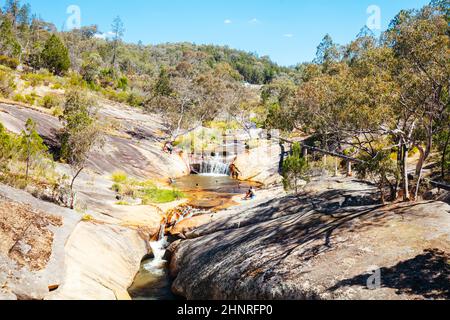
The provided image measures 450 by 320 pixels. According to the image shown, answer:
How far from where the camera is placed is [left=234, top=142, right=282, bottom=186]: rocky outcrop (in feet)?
145

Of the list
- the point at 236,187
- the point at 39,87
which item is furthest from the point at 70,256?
the point at 39,87

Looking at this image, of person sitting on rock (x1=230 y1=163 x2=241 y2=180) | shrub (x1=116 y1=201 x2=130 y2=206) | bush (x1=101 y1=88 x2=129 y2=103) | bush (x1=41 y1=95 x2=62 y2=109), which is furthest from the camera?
bush (x1=101 y1=88 x2=129 y2=103)

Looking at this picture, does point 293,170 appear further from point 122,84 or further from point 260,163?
point 122,84

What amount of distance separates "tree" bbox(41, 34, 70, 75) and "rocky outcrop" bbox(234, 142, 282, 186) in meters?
46.5

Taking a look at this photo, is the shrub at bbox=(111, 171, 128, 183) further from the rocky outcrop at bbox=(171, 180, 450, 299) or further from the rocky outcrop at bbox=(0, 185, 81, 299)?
the rocky outcrop at bbox=(171, 180, 450, 299)

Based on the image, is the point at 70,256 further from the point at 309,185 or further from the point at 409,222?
the point at 309,185

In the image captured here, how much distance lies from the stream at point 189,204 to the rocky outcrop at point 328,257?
3.24 feet

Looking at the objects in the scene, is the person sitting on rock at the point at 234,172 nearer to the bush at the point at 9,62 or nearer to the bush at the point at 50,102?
the bush at the point at 50,102

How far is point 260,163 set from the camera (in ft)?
154

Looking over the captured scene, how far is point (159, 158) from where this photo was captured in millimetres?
44125

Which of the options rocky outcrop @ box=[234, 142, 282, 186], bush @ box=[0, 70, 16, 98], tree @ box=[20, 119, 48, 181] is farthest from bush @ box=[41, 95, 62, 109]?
tree @ box=[20, 119, 48, 181]

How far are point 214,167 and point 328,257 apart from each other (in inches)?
1501

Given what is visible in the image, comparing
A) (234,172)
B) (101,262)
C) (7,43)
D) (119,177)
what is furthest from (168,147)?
(7,43)
